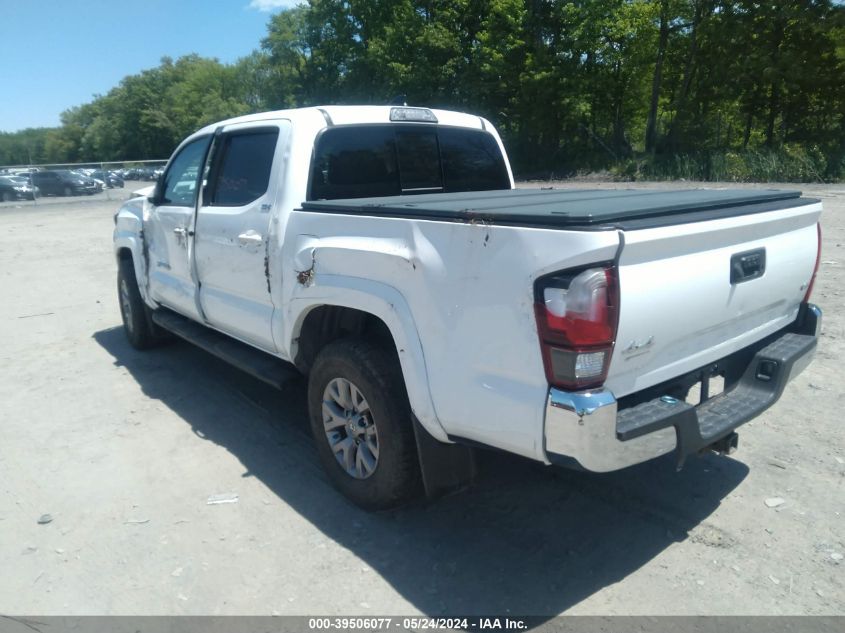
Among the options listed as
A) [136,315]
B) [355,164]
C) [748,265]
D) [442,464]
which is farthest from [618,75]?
[442,464]

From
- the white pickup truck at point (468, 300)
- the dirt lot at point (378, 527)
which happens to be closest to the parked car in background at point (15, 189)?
the dirt lot at point (378, 527)

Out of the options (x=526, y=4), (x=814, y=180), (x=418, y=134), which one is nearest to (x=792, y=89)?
(x=814, y=180)

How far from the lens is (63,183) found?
29.9 m

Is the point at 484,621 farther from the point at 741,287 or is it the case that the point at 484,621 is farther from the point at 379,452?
the point at 741,287

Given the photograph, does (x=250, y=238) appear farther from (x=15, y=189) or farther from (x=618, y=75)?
(x=618, y=75)

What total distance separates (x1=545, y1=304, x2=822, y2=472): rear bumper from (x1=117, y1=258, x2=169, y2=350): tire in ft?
16.9

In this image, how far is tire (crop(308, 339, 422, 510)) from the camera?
320cm

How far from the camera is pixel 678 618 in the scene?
2.69 metres

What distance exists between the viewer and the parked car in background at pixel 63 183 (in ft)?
94.7

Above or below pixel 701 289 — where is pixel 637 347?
below

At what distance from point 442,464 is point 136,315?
15.0 feet

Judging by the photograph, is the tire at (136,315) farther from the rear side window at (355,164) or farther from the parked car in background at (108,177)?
the parked car in background at (108,177)

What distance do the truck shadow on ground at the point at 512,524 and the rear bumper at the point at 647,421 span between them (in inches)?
27.4

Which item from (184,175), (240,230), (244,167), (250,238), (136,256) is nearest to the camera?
(250,238)
